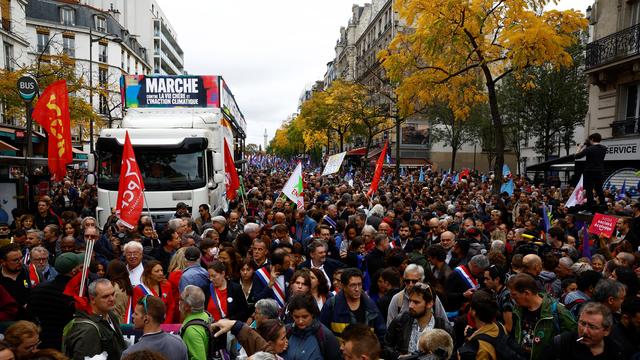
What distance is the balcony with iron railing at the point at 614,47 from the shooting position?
58.8ft

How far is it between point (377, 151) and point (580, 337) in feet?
162

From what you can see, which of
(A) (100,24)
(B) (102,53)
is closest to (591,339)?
(B) (102,53)

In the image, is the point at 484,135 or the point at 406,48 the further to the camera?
the point at 484,135

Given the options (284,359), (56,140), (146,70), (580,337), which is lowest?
(284,359)

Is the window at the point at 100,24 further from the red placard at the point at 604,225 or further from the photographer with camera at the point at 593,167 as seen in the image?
the red placard at the point at 604,225

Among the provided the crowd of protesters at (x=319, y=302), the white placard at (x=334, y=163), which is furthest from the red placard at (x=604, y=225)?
the white placard at (x=334, y=163)

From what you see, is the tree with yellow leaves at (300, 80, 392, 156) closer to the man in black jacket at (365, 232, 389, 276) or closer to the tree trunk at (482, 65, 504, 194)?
the tree trunk at (482, 65, 504, 194)

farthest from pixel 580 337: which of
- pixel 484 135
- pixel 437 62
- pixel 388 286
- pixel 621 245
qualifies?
pixel 484 135

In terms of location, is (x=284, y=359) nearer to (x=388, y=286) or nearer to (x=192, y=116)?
(x=388, y=286)

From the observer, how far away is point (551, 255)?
5.80 meters

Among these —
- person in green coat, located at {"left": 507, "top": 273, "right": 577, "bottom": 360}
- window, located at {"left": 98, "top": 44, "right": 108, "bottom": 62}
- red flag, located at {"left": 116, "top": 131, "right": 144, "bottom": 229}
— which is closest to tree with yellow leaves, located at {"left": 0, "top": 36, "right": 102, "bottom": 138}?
red flag, located at {"left": 116, "top": 131, "right": 144, "bottom": 229}

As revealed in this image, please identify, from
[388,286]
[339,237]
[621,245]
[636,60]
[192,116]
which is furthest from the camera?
[636,60]

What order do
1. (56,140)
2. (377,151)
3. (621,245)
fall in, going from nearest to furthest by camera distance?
1. (621,245)
2. (56,140)
3. (377,151)

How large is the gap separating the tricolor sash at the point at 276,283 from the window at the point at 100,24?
59.9 m
